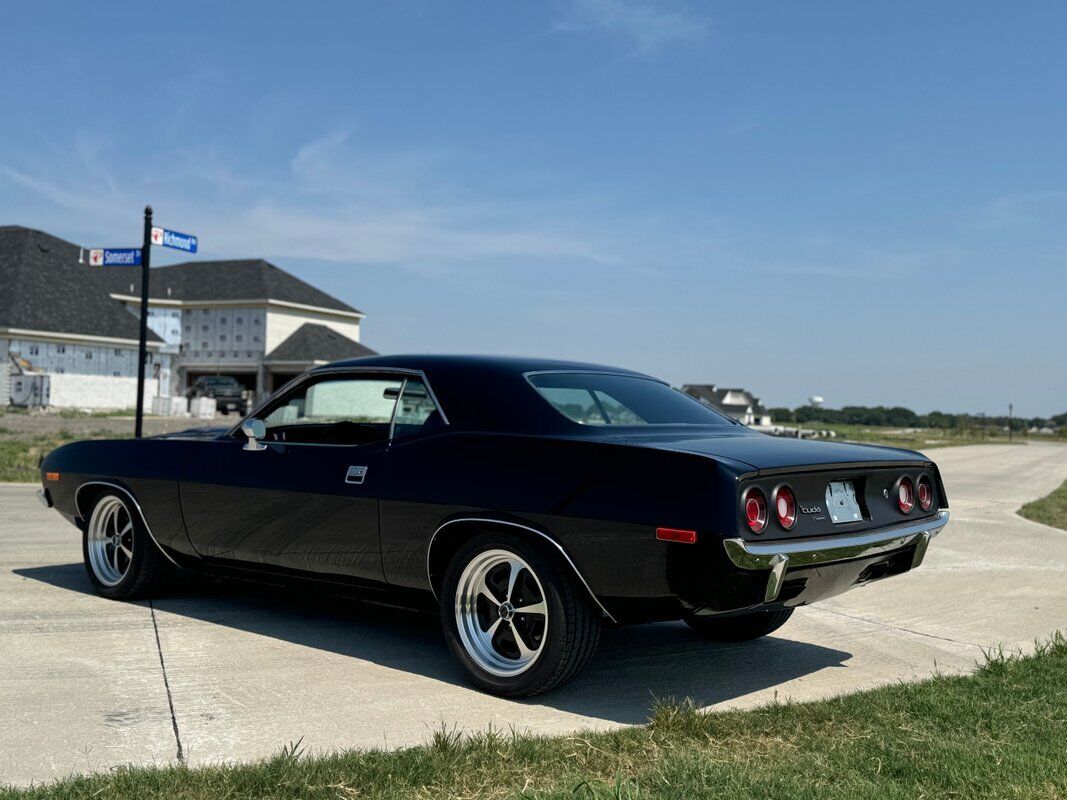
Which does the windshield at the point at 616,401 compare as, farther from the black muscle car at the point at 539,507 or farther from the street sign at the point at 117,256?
the street sign at the point at 117,256

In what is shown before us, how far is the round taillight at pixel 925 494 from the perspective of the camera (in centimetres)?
510

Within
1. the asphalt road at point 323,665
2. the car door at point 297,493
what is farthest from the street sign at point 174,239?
the car door at point 297,493

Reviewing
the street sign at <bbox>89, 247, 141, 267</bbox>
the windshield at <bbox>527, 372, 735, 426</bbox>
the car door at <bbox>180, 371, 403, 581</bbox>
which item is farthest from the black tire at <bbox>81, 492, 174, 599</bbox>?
the street sign at <bbox>89, 247, 141, 267</bbox>

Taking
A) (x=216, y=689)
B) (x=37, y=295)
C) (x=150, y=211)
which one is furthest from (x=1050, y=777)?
(x=37, y=295)

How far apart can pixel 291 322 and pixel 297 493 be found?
48.7 m

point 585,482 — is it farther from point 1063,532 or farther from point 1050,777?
point 1063,532

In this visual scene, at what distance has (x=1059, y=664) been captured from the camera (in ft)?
16.9

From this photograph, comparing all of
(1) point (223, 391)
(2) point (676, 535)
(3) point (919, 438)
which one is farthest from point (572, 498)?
(3) point (919, 438)

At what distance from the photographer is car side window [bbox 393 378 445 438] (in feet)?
16.4

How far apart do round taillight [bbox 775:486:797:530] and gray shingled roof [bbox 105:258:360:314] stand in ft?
161

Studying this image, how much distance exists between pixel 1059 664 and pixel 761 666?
4.69 ft

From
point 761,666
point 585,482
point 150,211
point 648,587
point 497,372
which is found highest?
point 150,211

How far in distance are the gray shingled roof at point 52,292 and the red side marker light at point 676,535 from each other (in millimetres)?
41209

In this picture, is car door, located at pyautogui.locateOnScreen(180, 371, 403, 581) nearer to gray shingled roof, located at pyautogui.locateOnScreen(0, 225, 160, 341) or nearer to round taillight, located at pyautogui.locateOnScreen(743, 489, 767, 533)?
round taillight, located at pyautogui.locateOnScreen(743, 489, 767, 533)
